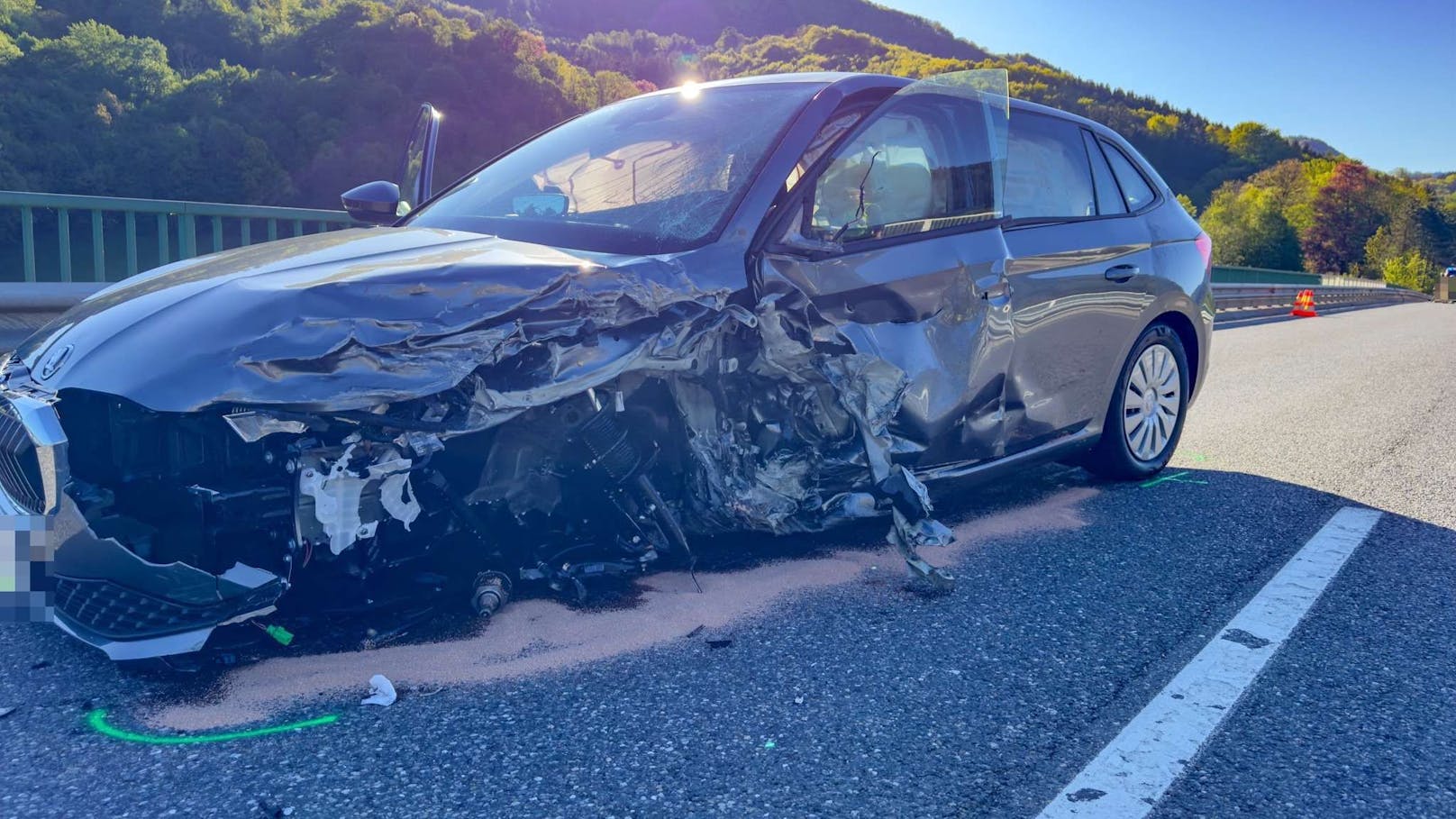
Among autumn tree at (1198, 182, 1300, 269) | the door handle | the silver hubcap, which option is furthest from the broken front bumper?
autumn tree at (1198, 182, 1300, 269)

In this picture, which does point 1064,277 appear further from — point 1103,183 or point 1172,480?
point 1172,480

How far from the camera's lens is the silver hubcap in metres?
4.81

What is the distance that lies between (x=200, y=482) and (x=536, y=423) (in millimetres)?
866

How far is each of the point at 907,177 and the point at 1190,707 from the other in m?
1.97

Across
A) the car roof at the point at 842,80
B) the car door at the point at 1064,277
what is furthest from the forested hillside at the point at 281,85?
the car door at the point at 1064,277

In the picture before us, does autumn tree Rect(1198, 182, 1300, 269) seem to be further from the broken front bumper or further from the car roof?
the broken front bumper

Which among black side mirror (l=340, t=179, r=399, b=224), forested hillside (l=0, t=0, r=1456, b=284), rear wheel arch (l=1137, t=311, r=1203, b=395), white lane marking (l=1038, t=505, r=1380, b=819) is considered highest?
forested hillside (l=0, t=0, r=1456, b=284)

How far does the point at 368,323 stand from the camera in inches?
97.9

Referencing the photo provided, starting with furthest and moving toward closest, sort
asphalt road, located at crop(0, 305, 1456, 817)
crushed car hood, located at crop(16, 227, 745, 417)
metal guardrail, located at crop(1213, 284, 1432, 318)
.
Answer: metal guardrail, located at crop(1213, 284, 1432, 318)
crushed car hood, located at crop(16, 227, 745, 417)
asphalt road, located at crop(0, 305, 1456, 817)

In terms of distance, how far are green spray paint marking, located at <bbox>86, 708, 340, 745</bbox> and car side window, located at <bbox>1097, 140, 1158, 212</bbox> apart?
4254mm

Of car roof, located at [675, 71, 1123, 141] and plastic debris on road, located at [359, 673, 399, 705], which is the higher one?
car roof, located at [675, 71, 1123, 141]

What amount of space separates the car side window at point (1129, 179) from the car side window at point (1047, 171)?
0.87 ft

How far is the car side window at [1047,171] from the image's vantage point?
4.21 meters

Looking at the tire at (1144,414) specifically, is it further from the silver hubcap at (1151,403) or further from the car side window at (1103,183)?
the car side window at (1103,183)
